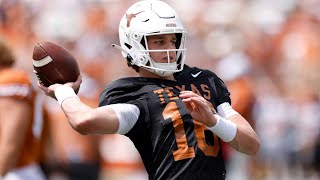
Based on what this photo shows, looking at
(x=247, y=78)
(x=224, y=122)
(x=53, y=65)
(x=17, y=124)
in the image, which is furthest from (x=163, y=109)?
(x=247, y=78)

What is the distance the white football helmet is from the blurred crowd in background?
3.95m

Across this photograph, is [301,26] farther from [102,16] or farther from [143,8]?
[143,8]

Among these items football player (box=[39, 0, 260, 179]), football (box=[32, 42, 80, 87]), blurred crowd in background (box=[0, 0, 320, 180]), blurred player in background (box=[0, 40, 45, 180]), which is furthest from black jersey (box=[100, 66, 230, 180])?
blurred crowd in background (box=[0, 0, 320, 180])

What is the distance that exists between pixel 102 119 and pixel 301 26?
17.6 ft

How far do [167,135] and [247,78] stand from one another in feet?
14.7

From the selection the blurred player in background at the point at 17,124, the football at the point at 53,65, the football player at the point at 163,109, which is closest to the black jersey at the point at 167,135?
the football player at the point at 163,109

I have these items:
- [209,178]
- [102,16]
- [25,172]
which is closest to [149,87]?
[209,178]

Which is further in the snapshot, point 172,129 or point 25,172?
point 25,172

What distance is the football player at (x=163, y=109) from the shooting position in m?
3.82

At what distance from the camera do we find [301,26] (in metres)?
8.84

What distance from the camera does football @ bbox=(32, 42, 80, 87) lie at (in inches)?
160

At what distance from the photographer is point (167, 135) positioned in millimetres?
3945

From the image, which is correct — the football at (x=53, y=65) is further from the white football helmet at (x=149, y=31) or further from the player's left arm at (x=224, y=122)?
the player's left arm at (x=224, y=122)

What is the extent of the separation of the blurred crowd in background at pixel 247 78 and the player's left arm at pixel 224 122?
12.9 ft
